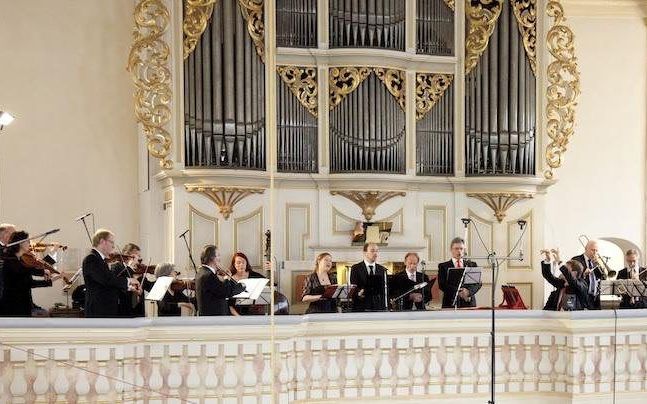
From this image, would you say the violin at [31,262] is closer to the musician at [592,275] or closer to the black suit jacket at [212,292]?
the black suit jacket at [212,292]

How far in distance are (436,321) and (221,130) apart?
434cm

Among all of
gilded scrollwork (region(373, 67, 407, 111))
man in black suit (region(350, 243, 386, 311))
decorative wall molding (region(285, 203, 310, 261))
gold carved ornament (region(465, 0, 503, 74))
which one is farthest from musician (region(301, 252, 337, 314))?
gold carved ornament (region(465, 0, 503, 74))

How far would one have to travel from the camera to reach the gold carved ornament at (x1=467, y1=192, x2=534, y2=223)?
13.2 meters

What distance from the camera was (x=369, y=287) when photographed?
35.0ft

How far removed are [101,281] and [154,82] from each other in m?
4.22

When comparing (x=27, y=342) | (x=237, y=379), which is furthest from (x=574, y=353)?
(x=27, y=342)

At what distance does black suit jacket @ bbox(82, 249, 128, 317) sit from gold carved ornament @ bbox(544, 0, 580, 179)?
6537 mm

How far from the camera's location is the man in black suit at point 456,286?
11.2m

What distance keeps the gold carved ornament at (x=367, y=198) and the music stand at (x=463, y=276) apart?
1.96m

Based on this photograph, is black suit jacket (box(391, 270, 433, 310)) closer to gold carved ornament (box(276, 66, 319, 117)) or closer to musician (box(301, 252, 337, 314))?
musician (box(301, 252, 337, 314))

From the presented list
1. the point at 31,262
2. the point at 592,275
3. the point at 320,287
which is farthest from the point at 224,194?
the point at 592,275

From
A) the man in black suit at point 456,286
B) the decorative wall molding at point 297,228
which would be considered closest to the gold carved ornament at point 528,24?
the man in black suit at point 456,286

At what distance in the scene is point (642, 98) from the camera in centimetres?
1478

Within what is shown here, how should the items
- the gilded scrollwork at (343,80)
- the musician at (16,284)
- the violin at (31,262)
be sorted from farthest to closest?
1. the gilded scrollwork at (343,80)
2. the violin at (31,262)
3. the musician at (16,284)
